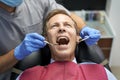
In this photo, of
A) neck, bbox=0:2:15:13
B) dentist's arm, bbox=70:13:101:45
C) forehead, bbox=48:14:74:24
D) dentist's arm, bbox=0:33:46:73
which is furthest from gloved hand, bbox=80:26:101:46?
neck, bbox=0:2:15:13

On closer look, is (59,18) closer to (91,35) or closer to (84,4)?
(91,35)

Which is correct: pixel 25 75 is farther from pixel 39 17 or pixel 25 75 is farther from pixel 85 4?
pixel 85 4

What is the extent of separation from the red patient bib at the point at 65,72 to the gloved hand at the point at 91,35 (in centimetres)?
16

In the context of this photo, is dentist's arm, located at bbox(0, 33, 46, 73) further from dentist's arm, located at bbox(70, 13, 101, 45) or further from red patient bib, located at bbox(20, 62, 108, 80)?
dentist's arm, located at bbox(70, 13, 101, 45)

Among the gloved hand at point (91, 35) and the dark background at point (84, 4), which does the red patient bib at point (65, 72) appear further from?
the dark background at point (84, 4)

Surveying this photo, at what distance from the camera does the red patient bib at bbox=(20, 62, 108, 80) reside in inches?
54.0

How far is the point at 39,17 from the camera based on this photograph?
161 cm

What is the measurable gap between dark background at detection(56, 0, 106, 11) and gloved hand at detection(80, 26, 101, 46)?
99cm

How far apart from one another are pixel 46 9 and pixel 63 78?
0.56 m

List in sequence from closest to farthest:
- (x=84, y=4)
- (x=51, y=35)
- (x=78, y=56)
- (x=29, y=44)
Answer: (x=29, y=44) → (x=51, y=35) → (x=78, y=56) → (x=84, y=4)

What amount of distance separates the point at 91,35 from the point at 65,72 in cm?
29

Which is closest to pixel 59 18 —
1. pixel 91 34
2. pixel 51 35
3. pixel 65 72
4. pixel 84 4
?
pixel 51 35

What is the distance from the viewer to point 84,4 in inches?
98.4

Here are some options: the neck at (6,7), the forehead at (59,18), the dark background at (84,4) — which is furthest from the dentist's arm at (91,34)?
the dark background at (84,4)
